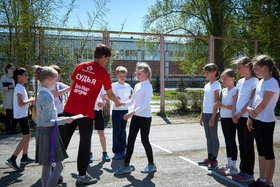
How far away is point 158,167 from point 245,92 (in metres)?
1.96

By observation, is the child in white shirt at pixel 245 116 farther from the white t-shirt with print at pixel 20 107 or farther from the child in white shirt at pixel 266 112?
the white t-shirt with print at pixel 20 107

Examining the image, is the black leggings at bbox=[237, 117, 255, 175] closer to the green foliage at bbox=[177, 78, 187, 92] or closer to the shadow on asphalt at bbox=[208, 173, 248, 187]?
the shadow on asphalt at bbox=[208, 173, 248, 187]

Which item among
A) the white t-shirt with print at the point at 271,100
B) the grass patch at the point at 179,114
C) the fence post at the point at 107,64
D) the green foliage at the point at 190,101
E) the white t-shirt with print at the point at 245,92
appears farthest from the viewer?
the green foliage at the point at 190,101

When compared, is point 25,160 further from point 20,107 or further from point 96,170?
point 96,170

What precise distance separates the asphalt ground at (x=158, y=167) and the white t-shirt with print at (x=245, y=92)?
114cm

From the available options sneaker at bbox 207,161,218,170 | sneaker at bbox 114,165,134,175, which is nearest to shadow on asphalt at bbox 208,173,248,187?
sneaker at bbox 207,161,218,170

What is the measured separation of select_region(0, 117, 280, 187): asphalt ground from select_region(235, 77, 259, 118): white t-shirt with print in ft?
3.74

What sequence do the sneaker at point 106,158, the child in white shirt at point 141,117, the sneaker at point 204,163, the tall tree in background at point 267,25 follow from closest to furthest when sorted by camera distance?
the child in white shirt at point 141,117, the sneaker at point 204,163, the sneaker at point 106,158, the tall tree in background at point 267,25

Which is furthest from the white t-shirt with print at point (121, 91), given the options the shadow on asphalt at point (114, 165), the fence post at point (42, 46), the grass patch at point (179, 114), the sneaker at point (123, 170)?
the grass patch at point (179, 114)

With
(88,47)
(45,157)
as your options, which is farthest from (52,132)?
(88,47)

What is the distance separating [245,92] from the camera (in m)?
4.07

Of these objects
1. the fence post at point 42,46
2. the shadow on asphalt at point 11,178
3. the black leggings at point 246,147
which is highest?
the fence post at point 42,46

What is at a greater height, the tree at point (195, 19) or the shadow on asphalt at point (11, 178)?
the tree at point (195, 19)

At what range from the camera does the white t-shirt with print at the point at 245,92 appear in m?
4.02
